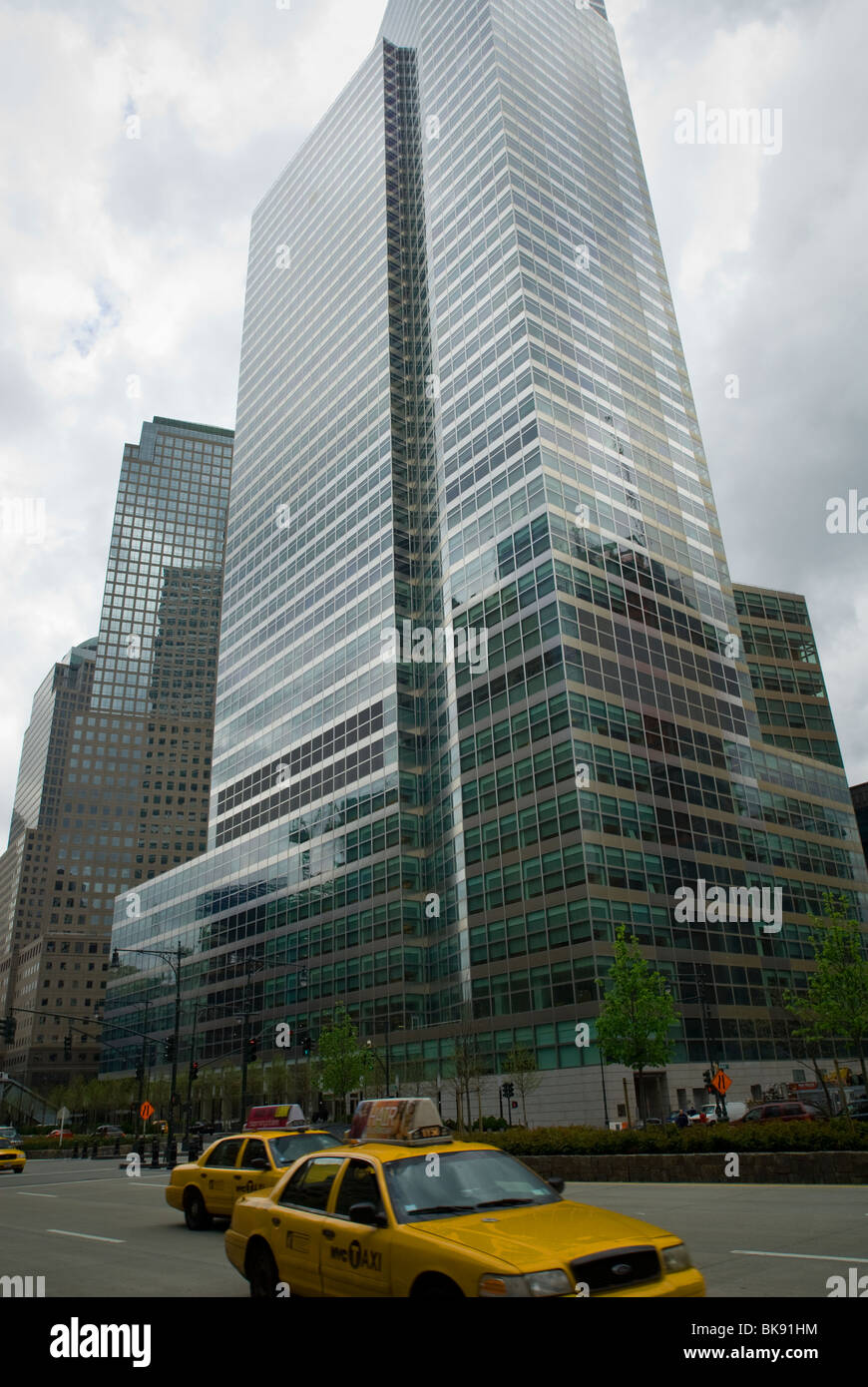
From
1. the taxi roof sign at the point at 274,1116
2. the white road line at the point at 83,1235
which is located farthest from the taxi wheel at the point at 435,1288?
the taxi roof sign at the point at 274,1116

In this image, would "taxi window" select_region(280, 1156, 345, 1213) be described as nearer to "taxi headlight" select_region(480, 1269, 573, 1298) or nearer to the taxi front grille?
"taxi headlight" select_region(480, 1269, 573, 1298)

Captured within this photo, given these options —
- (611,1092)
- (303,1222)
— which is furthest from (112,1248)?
(611,1092)

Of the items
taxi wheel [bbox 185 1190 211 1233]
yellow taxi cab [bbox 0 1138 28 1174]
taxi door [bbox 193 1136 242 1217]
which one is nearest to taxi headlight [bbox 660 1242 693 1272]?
taxi door [bbox 193 1136 242 1217]

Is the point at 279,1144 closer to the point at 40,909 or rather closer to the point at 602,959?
the point at 602,959

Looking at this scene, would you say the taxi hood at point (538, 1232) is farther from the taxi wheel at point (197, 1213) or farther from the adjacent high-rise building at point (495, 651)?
the adjacent high-rise building at point (495, 651)

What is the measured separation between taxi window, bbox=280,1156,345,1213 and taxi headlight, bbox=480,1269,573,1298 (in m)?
2.66

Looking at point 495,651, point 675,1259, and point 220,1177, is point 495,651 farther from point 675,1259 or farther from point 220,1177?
point 675,1259

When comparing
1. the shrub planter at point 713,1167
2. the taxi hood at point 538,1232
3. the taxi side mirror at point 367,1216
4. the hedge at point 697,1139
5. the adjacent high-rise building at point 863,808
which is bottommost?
the shrub planter at point 713,1167

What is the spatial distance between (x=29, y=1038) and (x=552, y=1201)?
583 ft

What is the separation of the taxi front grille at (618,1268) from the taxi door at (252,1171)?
8.84 m

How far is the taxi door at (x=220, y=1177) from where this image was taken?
14461 mm

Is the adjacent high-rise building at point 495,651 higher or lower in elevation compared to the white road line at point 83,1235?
higher

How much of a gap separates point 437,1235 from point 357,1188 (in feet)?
4.57

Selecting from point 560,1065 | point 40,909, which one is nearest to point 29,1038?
point 40,909
